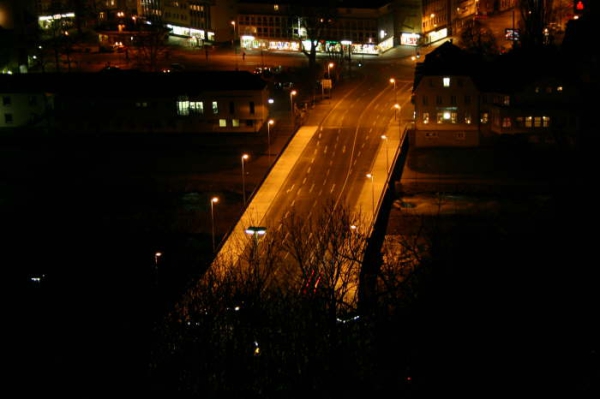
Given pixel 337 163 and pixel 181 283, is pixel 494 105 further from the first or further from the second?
pixel 181 283

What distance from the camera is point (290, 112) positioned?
2641 centimetres

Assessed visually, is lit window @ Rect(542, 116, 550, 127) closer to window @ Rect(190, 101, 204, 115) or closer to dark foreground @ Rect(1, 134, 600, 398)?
dark foreground @ Rect(1, 134, 600, 398)

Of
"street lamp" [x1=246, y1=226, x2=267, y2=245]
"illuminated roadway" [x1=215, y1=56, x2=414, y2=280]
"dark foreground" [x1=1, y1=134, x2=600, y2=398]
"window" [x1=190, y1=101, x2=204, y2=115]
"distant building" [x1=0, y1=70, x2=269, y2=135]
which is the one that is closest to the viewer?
"dark foreground" [x1=1, y1=134, x2=600, y2=398]

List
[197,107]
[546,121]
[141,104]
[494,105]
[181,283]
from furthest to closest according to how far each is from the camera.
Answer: [141,104]
[197,107]
[494,105]
[546,121]
[181,283]

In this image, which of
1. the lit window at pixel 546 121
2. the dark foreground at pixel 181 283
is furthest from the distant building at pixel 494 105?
the dark foreground at pixel 181 283

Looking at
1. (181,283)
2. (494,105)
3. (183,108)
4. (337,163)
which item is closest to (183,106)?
(183,108)

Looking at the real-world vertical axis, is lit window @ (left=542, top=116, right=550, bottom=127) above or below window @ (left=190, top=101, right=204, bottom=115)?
below

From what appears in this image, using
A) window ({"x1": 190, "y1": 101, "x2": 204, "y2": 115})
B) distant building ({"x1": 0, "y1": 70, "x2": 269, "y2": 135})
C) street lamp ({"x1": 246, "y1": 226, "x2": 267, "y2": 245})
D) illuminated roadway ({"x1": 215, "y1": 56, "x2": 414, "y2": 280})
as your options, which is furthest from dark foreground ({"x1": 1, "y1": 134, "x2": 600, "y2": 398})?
window ({"x1": 190, "y1": 101, "x2": 204, "y2": 115})

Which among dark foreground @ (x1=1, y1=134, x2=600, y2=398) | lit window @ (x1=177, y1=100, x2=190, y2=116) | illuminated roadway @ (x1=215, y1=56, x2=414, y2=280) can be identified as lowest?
dark foreground @ (x1=1, y1=134, x2=600, y2=398)

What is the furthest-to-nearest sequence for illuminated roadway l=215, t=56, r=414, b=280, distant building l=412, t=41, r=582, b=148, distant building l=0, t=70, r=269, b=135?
distant building l=0, t=70, r=269, b=135 → distant building l=412, t=41, r=582, b=148 → illuminated roadway l=215, t=56, r=414, b=280

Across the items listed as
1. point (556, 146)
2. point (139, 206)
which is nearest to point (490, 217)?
point (556, 146)

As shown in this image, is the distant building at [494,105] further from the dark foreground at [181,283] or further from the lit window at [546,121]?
the dark foreground at [181,283]

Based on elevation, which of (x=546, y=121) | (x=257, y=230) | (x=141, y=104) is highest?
(x=141, y=104)

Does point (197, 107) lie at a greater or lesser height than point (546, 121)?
greater
